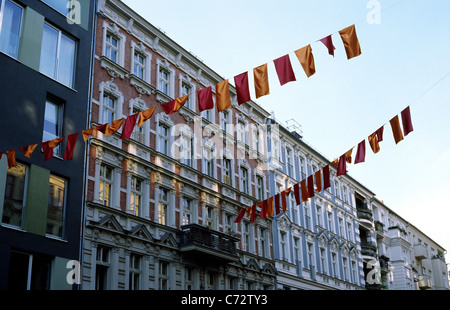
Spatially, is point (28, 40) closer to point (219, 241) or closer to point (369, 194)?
point (219, 241)

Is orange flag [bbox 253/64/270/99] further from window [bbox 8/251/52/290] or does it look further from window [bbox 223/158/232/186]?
window [bbox 223/158/232/186]

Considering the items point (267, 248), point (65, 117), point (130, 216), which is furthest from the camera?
point (267, 248)

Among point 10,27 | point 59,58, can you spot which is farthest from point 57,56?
point 10,27

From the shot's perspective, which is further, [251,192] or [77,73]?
[251,192]

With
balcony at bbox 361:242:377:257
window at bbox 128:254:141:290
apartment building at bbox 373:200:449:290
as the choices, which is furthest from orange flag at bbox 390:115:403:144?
apartment building at bbox 373:200:449:290

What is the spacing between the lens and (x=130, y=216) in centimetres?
2153

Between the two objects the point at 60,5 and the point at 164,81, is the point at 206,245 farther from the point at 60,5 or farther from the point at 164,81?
the point at 60,5

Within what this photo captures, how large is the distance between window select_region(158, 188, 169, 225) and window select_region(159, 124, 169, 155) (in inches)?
74.5

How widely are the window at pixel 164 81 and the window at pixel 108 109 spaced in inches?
145

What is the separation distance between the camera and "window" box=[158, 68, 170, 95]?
26.1 metres

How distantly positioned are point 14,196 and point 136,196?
20.7 ft

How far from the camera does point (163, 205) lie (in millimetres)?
23969

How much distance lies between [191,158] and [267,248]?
8050mm
